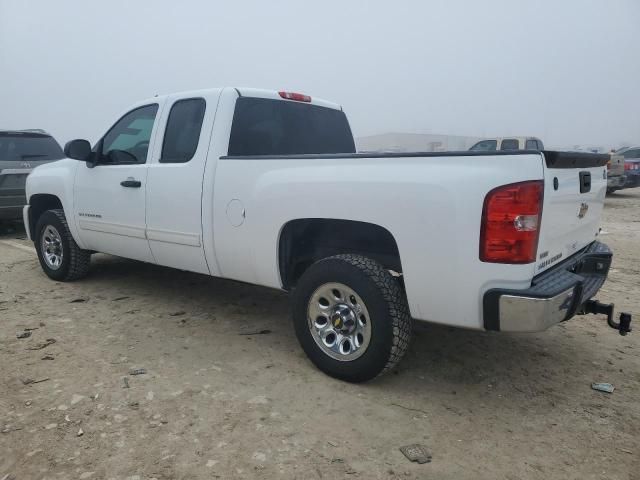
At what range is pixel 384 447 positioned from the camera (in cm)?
246

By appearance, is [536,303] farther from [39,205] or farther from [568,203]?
[39,205]

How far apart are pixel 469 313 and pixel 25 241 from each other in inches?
303

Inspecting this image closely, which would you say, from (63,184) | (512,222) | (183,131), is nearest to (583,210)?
(512,222)

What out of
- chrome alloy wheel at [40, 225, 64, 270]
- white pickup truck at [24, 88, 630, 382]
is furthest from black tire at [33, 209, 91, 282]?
white pickup truck at [24, 88, 630, 382]

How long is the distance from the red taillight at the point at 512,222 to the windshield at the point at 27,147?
7796 mm

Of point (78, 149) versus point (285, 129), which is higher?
point (285, 129)

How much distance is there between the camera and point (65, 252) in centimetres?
513

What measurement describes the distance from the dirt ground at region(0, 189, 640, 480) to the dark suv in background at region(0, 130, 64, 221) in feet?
12.4

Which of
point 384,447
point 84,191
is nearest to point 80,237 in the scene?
point 84,191

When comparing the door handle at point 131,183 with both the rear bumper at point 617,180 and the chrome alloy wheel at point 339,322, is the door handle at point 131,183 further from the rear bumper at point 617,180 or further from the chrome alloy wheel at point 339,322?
the rear bumper at point 617,180

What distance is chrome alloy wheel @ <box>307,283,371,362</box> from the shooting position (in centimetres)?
297

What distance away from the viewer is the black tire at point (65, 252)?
16.7 feet

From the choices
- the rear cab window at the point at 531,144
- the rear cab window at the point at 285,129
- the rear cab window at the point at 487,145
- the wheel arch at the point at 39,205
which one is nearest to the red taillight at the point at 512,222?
the rear cab window at the point at 285,129

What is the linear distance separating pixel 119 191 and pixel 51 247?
5.39 ft
